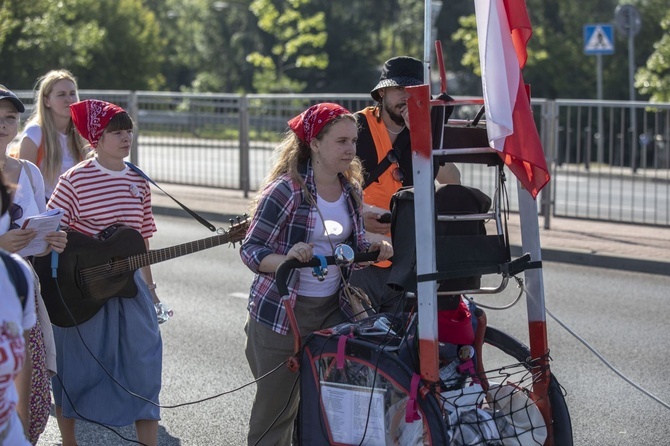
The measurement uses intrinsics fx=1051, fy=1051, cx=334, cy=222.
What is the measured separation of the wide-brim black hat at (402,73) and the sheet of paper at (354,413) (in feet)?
6.08

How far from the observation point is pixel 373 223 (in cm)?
481

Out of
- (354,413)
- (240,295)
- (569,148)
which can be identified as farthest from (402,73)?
(569,148)

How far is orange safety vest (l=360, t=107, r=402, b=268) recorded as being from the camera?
5.12 m

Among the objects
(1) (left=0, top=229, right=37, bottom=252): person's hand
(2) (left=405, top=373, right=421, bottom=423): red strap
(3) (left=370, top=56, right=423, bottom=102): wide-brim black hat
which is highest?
(3) (left=370, top=56, right=423, bottom=102): wide-brim black hat

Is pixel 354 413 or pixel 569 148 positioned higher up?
pixel 569 148

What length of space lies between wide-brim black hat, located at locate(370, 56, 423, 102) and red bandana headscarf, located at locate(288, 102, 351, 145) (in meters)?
0.94

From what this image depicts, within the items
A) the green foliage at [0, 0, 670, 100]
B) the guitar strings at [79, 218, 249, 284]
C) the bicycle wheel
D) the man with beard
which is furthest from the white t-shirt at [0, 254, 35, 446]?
the green foliage at [0, 0, 670, 100]

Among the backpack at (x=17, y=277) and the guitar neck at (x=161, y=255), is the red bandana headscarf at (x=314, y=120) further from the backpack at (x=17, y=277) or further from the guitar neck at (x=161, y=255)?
the backpack at (x=17, y=277)

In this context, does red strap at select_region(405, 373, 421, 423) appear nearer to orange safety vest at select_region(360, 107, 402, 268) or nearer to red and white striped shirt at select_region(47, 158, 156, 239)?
orange safety vest at select_region(360, 107, 402, 268)

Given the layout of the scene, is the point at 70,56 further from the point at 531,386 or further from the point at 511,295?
the point at 531,386

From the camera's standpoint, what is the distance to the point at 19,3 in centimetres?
3728

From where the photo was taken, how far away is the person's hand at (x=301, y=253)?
392cm

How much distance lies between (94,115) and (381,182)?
1.42 meters

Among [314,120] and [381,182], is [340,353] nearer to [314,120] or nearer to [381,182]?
[314,120]
